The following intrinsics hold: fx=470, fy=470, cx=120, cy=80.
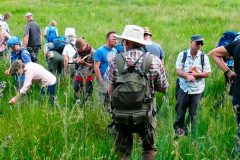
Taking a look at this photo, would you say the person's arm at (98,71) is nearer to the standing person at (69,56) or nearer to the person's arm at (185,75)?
the standing person at (69,56)

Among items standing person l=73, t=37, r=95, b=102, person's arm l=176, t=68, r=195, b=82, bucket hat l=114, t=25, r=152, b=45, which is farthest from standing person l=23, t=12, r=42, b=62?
bucket hat l=114, t=25, r=152, b=45

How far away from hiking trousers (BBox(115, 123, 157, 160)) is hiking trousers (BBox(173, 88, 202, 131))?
8.15ft

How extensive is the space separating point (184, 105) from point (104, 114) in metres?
2.08

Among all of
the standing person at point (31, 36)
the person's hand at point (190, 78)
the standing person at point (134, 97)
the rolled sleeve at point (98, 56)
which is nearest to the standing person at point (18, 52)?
the rolled sleeve at point (98, 56)

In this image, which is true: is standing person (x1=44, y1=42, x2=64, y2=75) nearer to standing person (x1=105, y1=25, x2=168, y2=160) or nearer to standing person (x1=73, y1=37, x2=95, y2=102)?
standing person (x1=73, y1=37, x2=95, y2=102)

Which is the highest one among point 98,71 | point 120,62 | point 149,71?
point 120,62

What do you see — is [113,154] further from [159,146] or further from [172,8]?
[172,8]

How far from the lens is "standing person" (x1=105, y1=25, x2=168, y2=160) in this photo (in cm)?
500

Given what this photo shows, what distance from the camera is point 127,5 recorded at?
81.8ft

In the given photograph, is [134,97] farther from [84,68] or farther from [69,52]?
[69,52]

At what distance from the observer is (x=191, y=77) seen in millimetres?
7695

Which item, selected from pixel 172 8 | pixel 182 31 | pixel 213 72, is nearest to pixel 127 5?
pixel 172 8

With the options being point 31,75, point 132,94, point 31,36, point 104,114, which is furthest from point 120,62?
point 31,36

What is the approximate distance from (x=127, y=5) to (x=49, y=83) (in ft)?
55.8
